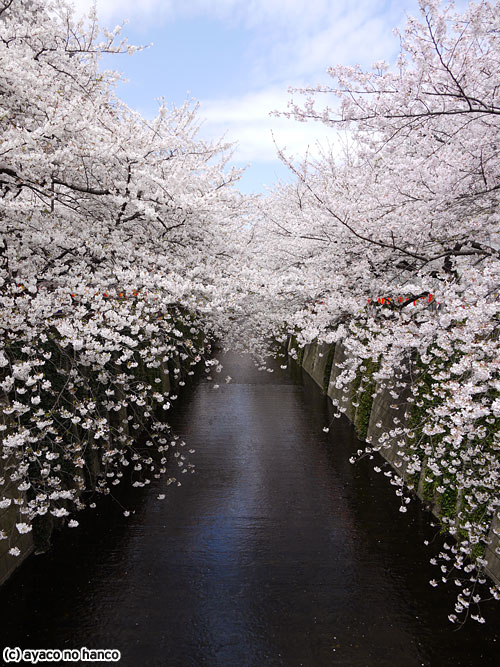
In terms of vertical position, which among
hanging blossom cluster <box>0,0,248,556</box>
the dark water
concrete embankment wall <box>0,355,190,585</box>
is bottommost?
the dark water

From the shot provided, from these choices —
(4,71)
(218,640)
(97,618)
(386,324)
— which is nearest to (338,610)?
(218,640)

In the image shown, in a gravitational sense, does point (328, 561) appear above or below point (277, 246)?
below

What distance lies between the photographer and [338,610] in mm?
6277

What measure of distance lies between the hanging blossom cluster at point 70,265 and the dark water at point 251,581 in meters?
0.98

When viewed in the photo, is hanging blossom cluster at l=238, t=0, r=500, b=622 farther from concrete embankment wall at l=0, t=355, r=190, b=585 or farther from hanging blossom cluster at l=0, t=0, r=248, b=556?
concrete embankment wall at l=0, t=355, r=190, b=585

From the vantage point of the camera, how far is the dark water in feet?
18.4

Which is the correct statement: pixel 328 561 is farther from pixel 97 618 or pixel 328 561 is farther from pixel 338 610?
pixel 97 618

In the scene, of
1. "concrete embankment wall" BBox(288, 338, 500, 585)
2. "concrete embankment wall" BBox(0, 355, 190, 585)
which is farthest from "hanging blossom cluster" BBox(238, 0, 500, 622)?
"concrete embankment wall" BBox(0, 355, 190, 585)

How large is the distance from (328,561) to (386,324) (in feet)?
14.9

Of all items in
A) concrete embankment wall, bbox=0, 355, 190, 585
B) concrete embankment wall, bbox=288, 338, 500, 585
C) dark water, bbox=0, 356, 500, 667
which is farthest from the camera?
concrete embankment wall, bbox=288, 338, 500, 585

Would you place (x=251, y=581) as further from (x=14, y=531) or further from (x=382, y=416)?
(x=382, y=416)

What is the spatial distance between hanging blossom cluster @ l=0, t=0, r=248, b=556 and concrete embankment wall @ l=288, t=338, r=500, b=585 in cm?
536

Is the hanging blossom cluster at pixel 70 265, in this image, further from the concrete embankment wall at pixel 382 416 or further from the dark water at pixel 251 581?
the concrete embankment wall at pixel 382 416

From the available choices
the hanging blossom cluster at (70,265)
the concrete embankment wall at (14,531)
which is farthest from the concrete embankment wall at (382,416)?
the concrete embankment wall at (14,531)
